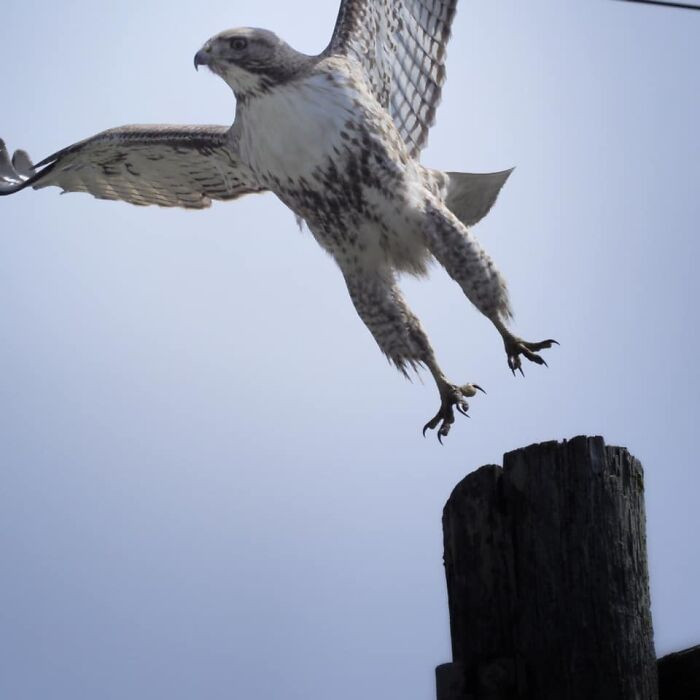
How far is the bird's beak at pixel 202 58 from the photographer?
657cm

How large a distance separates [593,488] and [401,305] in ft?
11.6

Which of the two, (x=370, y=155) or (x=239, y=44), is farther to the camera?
(x=239, y=44)

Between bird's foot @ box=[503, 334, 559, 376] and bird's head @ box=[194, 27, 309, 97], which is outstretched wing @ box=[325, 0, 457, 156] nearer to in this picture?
bird's head @ box=[194, 27, 309, 97]

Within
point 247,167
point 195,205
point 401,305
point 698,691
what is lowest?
point 698,691

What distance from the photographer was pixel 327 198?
648cm

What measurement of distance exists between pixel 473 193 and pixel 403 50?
873 mm

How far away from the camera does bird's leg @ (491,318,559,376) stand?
6387mm

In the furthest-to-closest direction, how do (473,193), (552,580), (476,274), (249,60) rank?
(473,193)
(249,60)
(476,274)
(552,580)

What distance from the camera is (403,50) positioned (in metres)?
7.30

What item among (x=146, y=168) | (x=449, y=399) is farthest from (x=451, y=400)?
(x=146, y=168)

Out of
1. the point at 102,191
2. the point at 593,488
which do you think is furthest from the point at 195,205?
the point at 593,488

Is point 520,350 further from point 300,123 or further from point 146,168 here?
point 146,168

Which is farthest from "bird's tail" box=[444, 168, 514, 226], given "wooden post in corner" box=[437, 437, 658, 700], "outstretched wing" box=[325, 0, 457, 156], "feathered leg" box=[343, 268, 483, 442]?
"wooden post in corner" box=[437, 437, 658, 700]

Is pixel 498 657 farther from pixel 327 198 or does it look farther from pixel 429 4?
pixel 429 4
